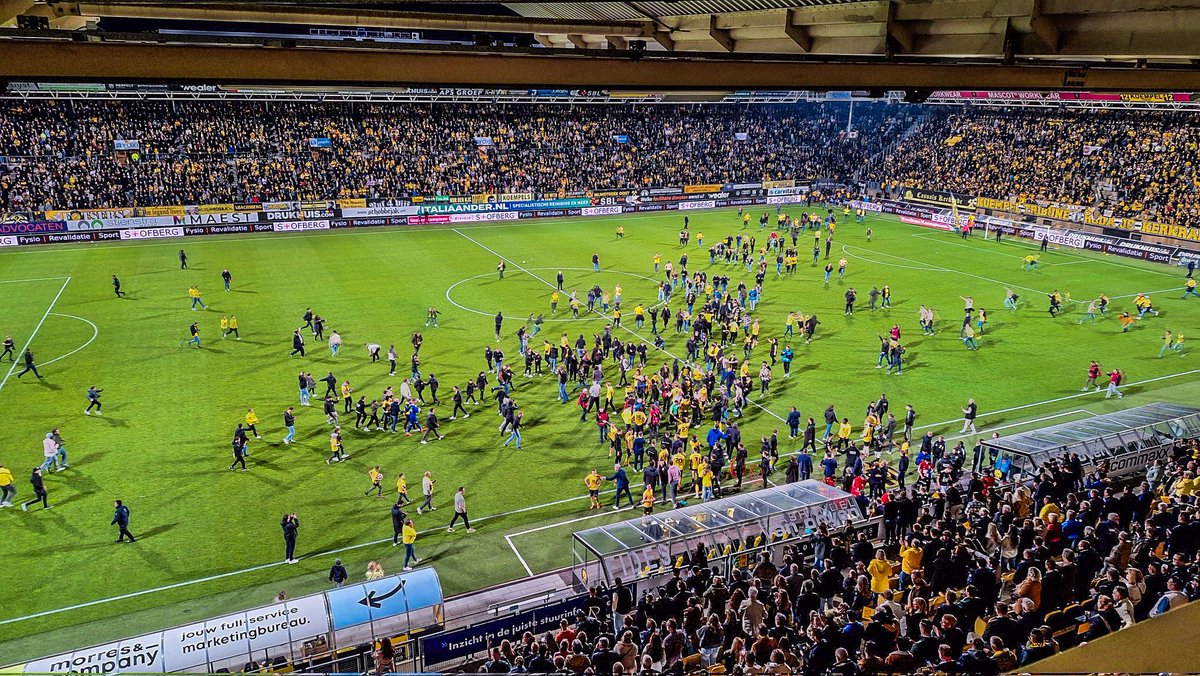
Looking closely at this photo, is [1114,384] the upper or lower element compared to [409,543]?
upper

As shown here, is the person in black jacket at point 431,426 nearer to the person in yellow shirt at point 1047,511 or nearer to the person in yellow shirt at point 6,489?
the person in yellow shirt at point 6,489

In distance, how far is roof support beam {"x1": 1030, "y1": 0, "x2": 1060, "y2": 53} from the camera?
9.81 metres

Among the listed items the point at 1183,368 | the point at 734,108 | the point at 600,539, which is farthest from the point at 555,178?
the point at 600,539

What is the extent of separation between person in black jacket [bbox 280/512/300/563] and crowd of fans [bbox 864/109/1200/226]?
51091 mm

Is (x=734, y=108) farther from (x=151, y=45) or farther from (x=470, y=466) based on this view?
(x=151, y=45)

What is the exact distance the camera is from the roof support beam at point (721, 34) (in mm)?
13195

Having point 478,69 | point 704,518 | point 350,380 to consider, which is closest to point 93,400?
point 350,380

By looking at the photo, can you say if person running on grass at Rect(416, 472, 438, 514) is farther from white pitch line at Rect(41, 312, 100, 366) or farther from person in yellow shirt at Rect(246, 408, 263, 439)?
white pitch line at Rect(41, 312, 100, 366)

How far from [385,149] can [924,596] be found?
56.5 meters

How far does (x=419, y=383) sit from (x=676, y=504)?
10185mm

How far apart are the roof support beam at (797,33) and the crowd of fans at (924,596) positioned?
27.3 ft

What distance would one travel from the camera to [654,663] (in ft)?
36.4

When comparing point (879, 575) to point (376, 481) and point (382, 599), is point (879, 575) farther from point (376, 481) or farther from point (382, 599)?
point (376, 481)

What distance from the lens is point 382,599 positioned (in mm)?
13906
